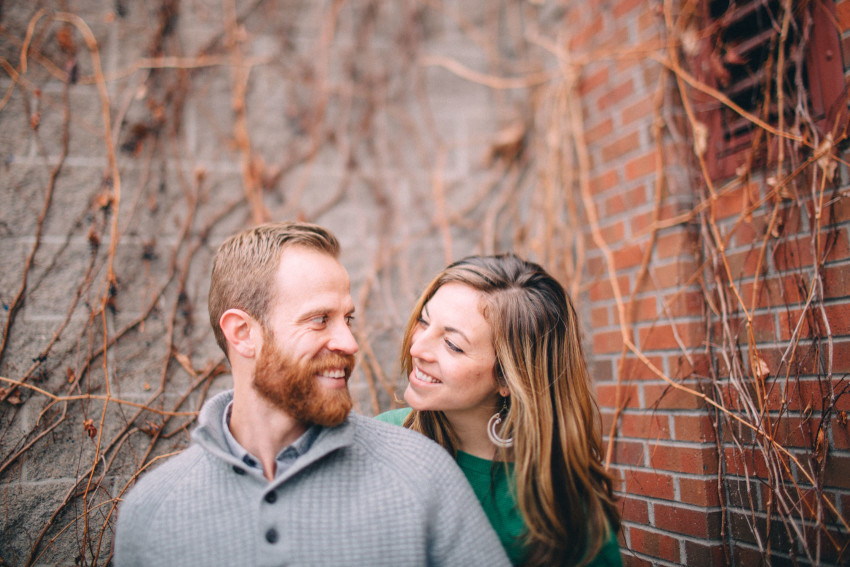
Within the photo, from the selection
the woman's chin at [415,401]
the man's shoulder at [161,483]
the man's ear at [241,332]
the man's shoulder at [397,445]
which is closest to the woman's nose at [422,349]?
the woman's chin at [415,401]

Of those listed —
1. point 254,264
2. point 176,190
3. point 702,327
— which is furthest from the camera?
point 176,190

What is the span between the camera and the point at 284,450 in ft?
4.81

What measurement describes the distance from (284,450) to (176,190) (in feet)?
4.36

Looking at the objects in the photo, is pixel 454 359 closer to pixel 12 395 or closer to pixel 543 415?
pixel 543 415

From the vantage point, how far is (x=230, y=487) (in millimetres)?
1396

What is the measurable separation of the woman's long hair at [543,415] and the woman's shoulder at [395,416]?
0.25 ft

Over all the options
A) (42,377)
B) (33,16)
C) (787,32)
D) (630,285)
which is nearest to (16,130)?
(33,16)

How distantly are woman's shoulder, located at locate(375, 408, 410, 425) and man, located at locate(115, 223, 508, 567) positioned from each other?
0.35 metres

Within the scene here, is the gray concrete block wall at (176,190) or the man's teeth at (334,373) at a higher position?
the gray concrete block wall at (176,190)

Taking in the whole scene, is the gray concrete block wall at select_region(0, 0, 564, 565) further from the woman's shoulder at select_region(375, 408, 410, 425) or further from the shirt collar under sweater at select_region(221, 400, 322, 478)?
the shirt collar under sweater at select_region(221, 400, 322, 478)

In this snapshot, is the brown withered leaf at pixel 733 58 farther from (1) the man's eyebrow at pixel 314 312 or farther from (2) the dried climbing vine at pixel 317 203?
(1) the man's eyebrow at pixel 314 312

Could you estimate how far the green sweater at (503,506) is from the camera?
1.54 meters

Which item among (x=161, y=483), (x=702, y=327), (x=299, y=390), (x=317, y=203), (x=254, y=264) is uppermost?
(x=317, y=203)

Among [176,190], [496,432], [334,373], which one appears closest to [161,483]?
[334,373]
